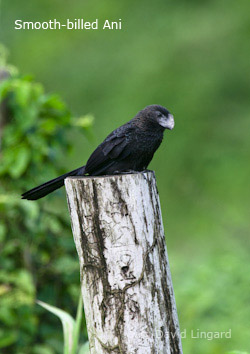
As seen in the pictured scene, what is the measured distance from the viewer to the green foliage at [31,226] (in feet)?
9.90

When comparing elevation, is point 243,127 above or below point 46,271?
above

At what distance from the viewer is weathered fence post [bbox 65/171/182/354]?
1.86 m

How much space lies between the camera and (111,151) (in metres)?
2.30

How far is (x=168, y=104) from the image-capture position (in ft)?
30.3

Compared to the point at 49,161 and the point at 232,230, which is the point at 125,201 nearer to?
the point at 49,161

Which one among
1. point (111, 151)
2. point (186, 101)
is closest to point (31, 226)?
point (111, 151)

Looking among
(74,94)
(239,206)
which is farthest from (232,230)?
(74,94)

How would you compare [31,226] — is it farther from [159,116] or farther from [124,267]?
[124,267]

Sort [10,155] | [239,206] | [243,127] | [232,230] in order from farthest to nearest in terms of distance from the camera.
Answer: [243,127] → [239,206] → [232,230] → [10,155]

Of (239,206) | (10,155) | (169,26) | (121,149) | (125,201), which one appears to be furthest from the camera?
(169,26)

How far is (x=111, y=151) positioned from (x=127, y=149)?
0.07 m

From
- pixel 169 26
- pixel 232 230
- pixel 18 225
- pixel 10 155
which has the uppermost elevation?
pixel 169 26

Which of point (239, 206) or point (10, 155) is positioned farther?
point (239, 206)

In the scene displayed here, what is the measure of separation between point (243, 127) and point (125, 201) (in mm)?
7470
